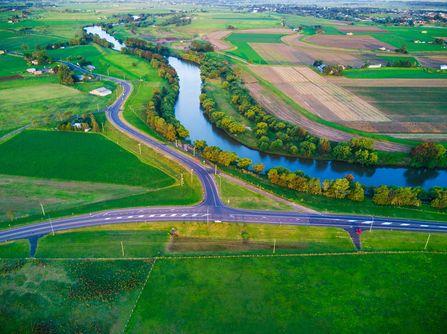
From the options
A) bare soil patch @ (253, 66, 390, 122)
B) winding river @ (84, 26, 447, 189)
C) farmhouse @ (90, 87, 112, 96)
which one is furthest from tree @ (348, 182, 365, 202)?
farmhouse @ (90, 87, 112, 96)

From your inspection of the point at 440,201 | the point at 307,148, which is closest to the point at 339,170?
the point at 307,148

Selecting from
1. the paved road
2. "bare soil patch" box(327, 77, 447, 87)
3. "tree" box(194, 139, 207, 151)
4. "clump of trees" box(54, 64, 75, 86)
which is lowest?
the paved road

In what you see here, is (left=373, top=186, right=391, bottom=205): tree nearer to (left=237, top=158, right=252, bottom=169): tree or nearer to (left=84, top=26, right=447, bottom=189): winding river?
(left=84, top=26, right=447, bottom=189): winding river

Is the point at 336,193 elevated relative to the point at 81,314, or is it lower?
elevated

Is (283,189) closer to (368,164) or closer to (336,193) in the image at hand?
(336,193)

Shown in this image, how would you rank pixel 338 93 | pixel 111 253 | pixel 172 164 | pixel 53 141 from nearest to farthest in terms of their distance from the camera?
pixel 111 253, pixel 172 164, pixel 53 141, pixel 338 93

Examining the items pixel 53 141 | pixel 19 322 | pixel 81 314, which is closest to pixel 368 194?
pixel 81 314

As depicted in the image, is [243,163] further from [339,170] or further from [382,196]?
[382,196]

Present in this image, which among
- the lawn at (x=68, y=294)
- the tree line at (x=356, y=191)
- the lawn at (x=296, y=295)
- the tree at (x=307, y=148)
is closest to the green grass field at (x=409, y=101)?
the tree at (x=307, y=148)
